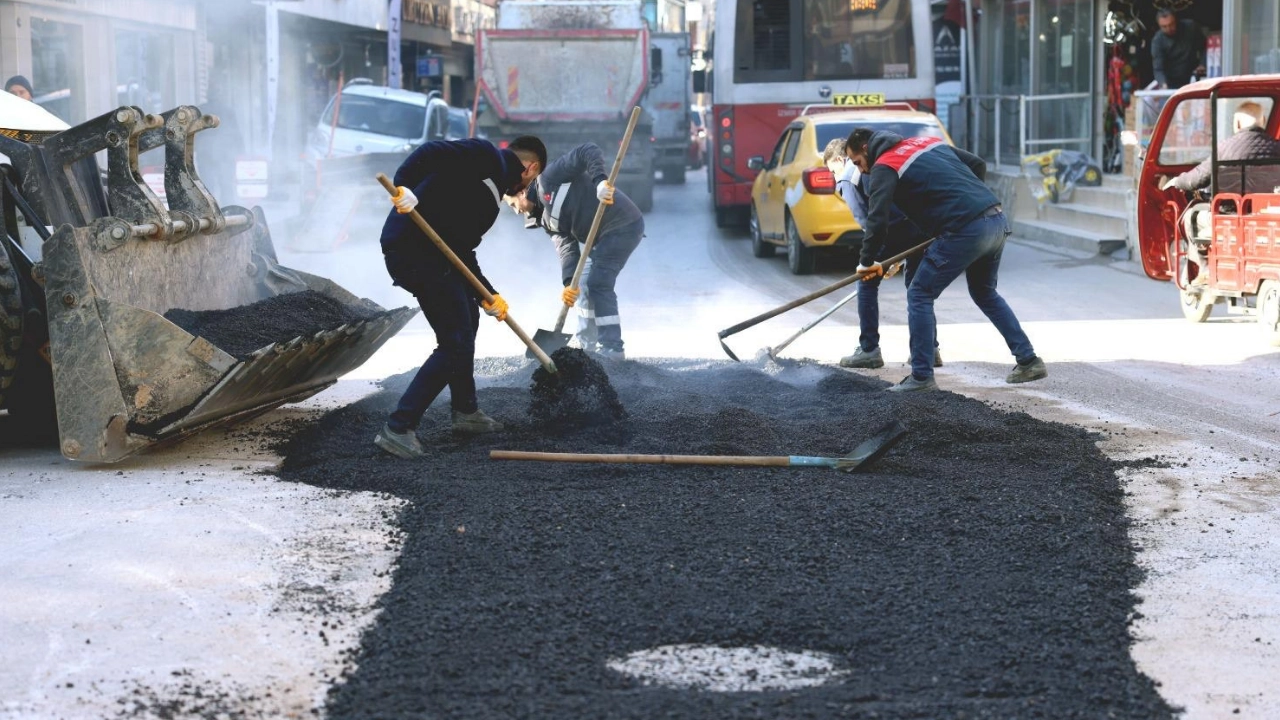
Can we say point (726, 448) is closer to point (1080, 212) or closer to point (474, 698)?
point (474, 698)

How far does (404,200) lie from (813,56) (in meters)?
12.8

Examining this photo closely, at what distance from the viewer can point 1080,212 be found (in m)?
18.0

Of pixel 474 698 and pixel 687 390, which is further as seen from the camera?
pixel 687 390

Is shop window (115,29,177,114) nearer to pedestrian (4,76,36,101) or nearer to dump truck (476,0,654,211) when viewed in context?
dump truck (476,0,654,211)

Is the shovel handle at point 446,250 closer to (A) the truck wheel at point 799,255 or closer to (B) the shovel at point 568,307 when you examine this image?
(B) the shovel at point 568,307

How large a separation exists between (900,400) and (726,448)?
146 cm

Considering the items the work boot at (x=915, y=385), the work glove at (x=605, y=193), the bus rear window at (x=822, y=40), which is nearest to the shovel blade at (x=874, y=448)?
the work boot at (x=915, y=385)

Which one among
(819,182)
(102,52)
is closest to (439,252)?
(819,182)

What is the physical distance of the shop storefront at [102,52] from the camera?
20.2 m

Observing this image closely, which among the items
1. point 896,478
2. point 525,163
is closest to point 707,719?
point 896,478

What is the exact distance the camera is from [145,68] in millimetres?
25328

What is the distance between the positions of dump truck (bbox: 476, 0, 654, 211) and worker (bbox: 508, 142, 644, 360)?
1291 cm

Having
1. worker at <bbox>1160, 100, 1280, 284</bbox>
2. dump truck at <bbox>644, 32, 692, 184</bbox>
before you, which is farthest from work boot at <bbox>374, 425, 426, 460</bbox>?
dump truck at <bbox>644, 32, 692, 184</bbox>

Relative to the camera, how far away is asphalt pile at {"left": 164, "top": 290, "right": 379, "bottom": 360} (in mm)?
6805
